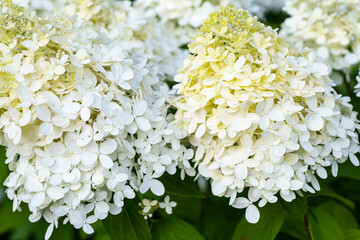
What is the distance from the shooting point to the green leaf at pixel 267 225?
4.24 feet

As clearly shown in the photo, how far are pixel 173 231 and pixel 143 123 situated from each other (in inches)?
14.5

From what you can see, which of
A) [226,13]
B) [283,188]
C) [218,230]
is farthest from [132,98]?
[218,230]

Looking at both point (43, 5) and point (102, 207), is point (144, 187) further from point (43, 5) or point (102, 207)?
point (43, 5)

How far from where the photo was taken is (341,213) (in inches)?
64.2

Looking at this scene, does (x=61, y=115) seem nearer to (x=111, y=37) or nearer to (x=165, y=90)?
(x=165, y=90)

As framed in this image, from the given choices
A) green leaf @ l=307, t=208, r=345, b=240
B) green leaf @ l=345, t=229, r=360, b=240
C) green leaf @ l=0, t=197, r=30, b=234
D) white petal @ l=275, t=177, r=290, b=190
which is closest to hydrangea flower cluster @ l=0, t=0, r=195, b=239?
white petal @ l=275, t=177, r=290, b=190

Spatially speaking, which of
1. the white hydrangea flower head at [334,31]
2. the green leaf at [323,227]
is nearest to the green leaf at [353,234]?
the green leaf at [323,227]

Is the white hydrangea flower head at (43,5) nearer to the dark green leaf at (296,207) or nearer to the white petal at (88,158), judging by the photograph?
the white petal at (88,158)

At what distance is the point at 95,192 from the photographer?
1.12 metres

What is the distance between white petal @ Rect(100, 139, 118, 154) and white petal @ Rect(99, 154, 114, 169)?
0.01m

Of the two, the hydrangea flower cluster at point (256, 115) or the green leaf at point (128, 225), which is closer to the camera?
the hydrangea flower cluster at point (256, 115)

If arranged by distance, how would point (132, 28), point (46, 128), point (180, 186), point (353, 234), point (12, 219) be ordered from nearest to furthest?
point (46, 128), point (180, 186), point (353, 234), point (132, 28), point (12, 219)

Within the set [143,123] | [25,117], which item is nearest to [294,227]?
[143,123]

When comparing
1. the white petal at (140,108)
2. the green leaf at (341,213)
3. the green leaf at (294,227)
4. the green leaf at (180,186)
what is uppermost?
the white petal at (140,108)
